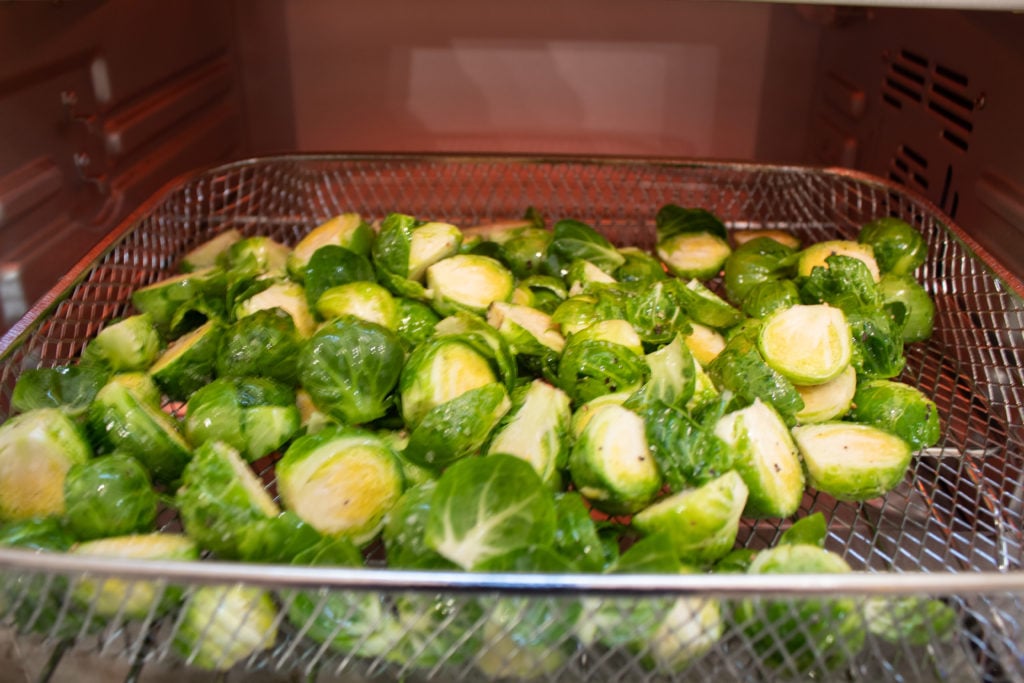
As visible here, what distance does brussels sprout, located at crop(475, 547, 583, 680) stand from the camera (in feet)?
2.39

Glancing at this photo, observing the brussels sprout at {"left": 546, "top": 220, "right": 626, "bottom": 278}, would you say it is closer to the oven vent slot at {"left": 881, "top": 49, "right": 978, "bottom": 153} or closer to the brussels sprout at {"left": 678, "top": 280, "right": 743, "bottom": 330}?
the brussels sprout at {"left": 678, "top": 280, "right": 743, "bottom": 330}

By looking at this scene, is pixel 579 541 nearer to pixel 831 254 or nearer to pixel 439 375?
pixel 439 375

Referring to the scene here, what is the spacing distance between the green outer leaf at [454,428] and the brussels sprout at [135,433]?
30cm

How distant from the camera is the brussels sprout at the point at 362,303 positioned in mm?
1257

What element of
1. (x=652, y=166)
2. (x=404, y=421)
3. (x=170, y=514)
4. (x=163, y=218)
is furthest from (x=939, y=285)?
(x=163, y=218)

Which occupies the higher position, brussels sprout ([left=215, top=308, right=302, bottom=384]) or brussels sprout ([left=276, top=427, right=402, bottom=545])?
brussels sprout ([left=215, top=308, right=302, bottom=384])

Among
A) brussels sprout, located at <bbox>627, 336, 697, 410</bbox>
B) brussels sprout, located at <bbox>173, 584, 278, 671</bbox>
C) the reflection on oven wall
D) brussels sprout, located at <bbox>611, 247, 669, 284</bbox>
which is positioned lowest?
brussels sprout, located at <bbox>173, 584, 278, 671</bbox>

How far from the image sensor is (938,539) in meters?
1.04

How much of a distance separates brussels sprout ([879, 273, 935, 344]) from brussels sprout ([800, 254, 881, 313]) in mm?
51

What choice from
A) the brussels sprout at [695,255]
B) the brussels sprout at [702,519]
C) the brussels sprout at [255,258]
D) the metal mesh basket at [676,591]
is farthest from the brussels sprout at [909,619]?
the brussels sprout at [255,258]

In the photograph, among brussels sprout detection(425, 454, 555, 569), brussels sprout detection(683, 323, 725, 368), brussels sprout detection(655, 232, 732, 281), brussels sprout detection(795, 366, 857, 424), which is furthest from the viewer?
brussels sprout detection(655, 232, 732, 281)

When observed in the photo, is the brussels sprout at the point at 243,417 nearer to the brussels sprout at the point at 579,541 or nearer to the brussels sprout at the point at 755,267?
the brussels sprout at the point at 579,541

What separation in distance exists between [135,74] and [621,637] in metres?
1.46

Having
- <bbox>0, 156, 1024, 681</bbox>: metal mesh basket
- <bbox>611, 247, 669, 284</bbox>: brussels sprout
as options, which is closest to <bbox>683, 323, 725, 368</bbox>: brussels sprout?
<bbox>611, 247, 669, 284</bbox>: brussels sprout
